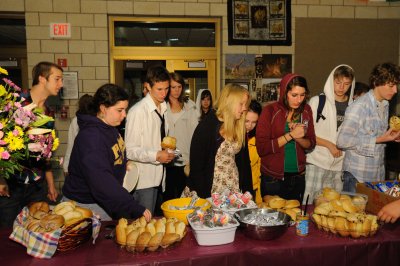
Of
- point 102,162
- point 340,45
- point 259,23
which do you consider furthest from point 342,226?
point 340,45

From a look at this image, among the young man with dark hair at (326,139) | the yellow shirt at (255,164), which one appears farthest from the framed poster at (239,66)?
the yellow shirt at (255,164)

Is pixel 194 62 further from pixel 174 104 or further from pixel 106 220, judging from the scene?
pixel 106 220

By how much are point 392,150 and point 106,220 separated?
3.57 metres

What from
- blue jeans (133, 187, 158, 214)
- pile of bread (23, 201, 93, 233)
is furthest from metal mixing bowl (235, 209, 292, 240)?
blue jeans (133, 187, 158, 214)

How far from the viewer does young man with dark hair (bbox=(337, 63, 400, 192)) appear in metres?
2.62

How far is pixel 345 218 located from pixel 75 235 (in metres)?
1.39

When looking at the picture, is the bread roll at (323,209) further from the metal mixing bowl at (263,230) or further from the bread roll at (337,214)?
the metal mixing bowl at (263,230)

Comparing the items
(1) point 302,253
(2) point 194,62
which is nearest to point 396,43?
(2) point 194,62

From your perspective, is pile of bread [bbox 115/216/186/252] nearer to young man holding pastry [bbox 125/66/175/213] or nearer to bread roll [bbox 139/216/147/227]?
bread roll [bbox 139/216/147/227]

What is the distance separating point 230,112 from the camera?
8.73 feet

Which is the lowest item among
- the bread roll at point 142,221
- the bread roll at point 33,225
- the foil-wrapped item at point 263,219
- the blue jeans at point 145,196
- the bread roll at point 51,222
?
the blue jeans at point 145,196

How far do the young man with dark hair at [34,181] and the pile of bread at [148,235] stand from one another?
114cm

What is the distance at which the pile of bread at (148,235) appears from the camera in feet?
5.53

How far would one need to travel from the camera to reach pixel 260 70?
514 centimetres
